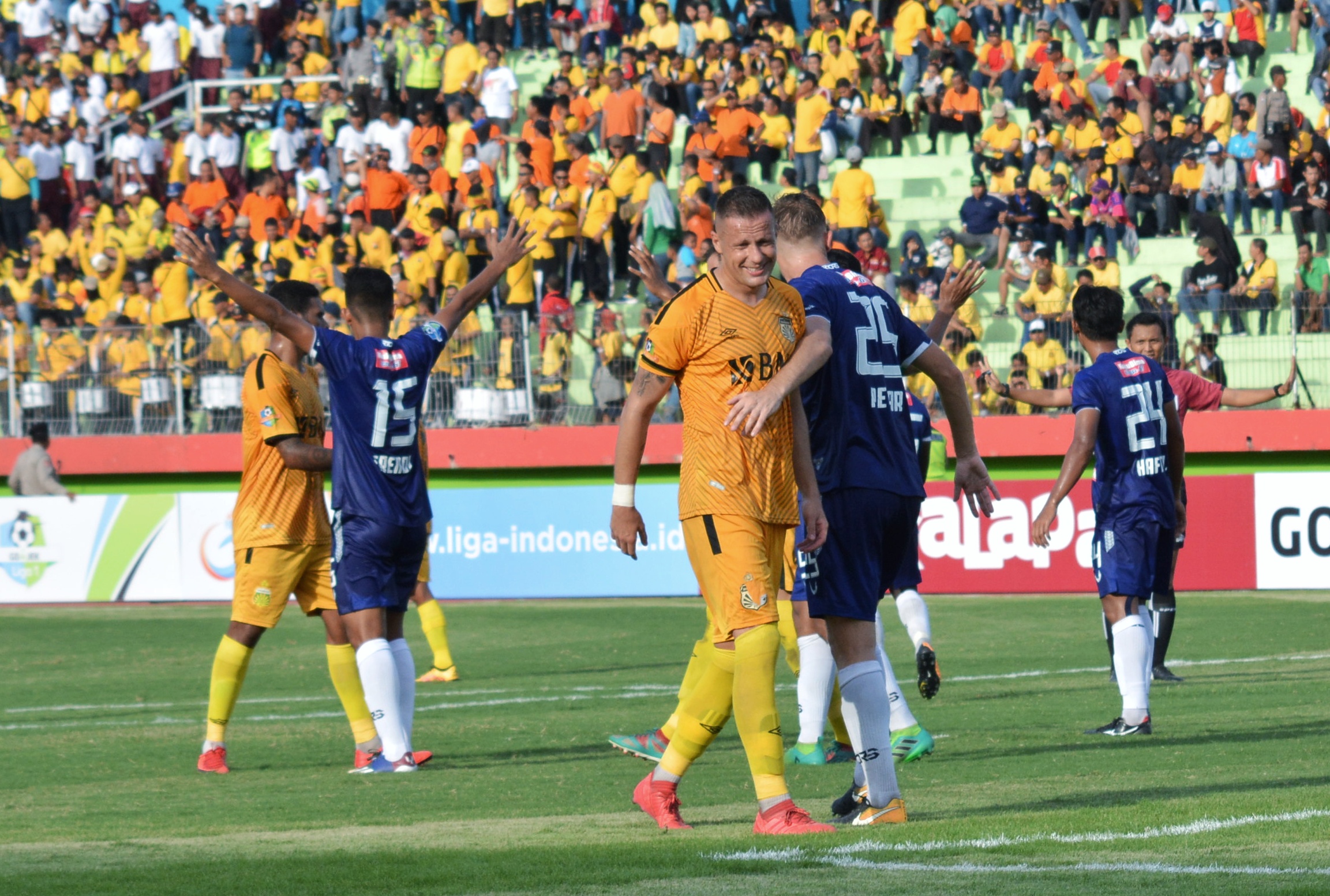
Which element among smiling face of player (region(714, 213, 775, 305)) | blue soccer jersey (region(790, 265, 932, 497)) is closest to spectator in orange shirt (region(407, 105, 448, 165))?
blue soccer jersey (region(790, 265, 932, 497))

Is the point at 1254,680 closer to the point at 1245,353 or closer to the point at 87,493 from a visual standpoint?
the point at 1245,353

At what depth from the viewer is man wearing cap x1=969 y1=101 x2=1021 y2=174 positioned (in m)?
24.2

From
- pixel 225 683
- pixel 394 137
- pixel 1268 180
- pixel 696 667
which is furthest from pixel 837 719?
pixel 394 137

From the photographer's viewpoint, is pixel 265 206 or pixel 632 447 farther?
pixel 265 206

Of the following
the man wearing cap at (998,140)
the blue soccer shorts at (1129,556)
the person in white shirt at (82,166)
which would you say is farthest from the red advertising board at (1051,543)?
the person in white shirt at (82,166)

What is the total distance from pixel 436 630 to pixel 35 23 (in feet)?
78.0

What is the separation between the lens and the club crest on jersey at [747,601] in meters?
6.25

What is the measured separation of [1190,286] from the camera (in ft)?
66.7

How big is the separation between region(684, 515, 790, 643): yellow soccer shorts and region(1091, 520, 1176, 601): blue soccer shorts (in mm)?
3554

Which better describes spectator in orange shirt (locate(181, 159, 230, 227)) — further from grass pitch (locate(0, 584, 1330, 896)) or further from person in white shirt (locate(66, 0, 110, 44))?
grass pitch (locate(0, 584, 1330, 896))

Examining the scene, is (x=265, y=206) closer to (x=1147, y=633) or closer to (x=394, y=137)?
(x=394, y=137)

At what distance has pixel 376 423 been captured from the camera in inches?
334

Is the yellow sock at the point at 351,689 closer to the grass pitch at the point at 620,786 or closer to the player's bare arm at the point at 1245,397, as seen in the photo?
the grass pitch at the point at 620,786

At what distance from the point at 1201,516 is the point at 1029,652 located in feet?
19.6
